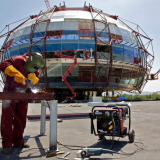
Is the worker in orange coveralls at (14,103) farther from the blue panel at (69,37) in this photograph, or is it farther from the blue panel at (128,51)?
the blue panel at (128,51)

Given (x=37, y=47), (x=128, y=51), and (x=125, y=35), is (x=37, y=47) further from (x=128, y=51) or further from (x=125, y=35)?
(x=125, y=35)

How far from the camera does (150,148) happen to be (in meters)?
3.51

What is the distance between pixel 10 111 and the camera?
133 inches

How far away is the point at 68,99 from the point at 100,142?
68.5 ft

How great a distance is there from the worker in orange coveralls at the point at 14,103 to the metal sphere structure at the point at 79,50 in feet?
63.7

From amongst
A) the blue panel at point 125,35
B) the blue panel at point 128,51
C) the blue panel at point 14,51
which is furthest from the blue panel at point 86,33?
the blue panel at point 14,51

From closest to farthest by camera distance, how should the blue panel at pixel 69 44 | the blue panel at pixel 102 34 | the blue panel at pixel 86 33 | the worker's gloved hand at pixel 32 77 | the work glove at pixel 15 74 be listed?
the work glove at pixel 15 74 < the worker's gloved hand at pixel 32 77 < the blue panel at pixel 69 44 < the blue panel at pixel 86 33 < the blue panel at pixel 102 34

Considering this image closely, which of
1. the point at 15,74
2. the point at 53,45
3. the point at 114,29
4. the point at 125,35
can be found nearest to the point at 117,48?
the point at 114,29

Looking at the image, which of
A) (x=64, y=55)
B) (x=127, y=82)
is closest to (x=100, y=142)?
(x=64, y=55)

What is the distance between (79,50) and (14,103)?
20309mm

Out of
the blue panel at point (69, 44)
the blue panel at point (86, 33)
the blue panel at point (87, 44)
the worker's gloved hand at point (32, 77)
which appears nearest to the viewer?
the worker's gloved hand at point (32, 77)

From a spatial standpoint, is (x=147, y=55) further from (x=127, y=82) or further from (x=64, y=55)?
(x=64, y=55)

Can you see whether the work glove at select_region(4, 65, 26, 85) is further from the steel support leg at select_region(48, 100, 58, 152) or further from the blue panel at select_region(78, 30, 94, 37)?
the blue panel at select_region(78, 30, 94, 37)

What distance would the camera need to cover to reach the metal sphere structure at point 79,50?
934 inches
